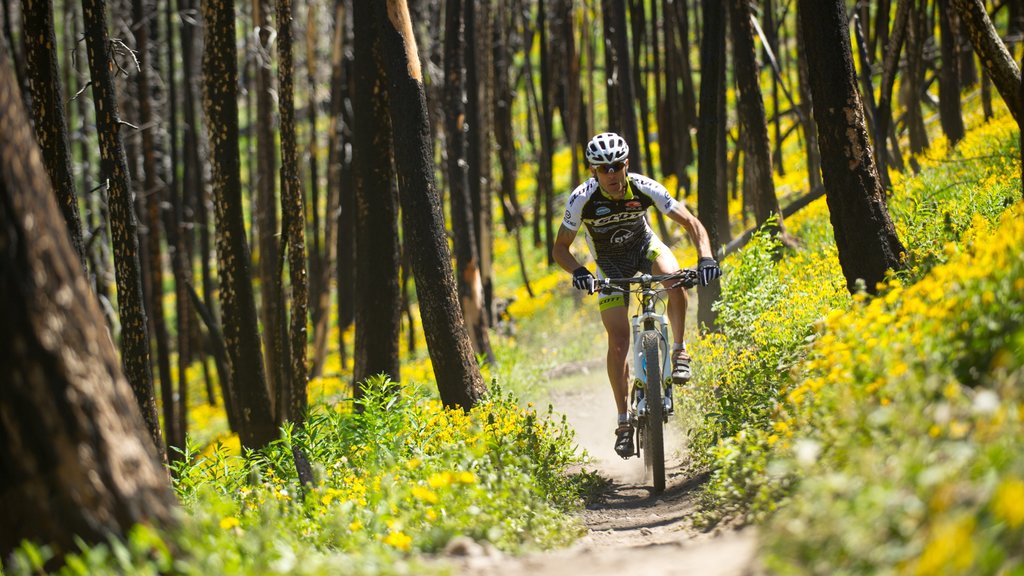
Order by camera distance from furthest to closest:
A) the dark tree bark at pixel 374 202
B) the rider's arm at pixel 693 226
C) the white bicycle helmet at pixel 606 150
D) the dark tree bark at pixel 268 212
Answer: the dark tree bark at pixel 268 212
the dark tree bark at pixel 374 202
the rider's arm at pixel 693 226
the white bicycle helmet at pixel 606 150

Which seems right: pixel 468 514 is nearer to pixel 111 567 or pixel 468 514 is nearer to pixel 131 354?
pixel 111 567

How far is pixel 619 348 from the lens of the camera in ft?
26.3

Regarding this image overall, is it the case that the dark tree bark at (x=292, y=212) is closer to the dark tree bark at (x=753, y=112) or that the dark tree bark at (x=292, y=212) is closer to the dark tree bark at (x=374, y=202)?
the dark tree bark at (x=374, y=202)

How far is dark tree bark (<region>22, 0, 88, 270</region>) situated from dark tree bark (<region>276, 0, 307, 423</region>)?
110 inches

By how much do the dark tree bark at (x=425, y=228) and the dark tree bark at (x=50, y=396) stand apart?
182 inches

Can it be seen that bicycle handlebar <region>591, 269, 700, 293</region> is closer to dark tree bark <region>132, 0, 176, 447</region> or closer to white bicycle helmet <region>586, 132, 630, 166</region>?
white bicycle helmet <region>586, 132, 630, 166</region>

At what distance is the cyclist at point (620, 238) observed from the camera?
7.67 metres

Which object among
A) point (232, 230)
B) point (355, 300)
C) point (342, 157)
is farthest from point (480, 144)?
point (232, 230)

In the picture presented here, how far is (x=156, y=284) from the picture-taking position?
51.9 ft

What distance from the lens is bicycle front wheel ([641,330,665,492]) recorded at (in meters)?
7.41

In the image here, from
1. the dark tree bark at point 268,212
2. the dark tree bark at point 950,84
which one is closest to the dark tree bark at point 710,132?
the dark tree bark at point 950,84

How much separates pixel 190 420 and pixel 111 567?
2095 cm

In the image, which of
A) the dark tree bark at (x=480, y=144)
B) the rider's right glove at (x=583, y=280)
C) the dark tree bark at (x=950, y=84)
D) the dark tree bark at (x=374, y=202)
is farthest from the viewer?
the dark tree bark at (x=480, y=144)

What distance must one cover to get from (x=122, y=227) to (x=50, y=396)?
16.7 feet
